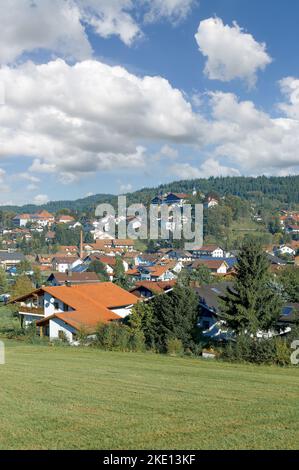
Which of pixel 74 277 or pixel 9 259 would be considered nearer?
pixel 74 277

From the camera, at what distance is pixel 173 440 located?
27.1 ft

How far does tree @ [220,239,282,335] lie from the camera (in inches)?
984

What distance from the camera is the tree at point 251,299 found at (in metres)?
25.0

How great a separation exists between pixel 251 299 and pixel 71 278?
3649 centimetres

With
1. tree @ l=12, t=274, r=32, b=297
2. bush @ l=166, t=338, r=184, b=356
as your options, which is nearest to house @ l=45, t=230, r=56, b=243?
tree @ l=12, t=274, r=32, b=297

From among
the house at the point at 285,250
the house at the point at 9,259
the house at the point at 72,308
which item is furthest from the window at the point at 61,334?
the house at the point at 285,250

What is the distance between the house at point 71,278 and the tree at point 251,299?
3486 cm

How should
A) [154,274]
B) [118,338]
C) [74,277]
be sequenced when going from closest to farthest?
1. [118,338]
2. [74,277]
3. [154,274]

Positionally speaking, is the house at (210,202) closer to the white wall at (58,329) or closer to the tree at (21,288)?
the tree at (21,288)

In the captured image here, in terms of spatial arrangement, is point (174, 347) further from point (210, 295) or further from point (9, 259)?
point (9, 259)

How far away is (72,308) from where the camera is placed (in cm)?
3444

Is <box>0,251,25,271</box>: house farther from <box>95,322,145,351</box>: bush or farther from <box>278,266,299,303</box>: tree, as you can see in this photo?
<box>95,322,145,351</box>: bush

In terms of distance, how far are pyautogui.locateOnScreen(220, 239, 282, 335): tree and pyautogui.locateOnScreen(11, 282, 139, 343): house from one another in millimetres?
8297

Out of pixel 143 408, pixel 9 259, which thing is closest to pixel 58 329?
pixel 143 408
